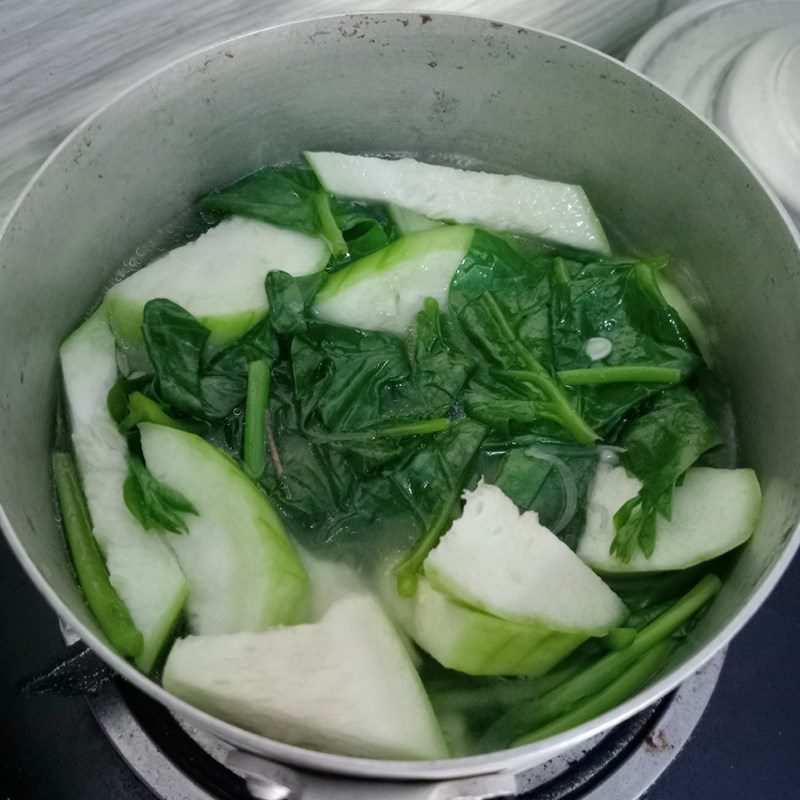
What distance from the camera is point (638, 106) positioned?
42.8 inches

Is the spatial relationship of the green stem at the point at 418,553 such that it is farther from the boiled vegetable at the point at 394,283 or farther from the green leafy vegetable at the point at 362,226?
the green leafy vegetable at the point at 362,226

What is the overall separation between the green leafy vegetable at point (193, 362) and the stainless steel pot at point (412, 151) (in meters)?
0.14

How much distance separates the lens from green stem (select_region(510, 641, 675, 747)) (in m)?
0.86

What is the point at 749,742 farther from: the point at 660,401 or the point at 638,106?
the point at 638,106

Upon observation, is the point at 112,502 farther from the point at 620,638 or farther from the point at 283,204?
the point at 620,638

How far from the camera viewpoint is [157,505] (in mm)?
A: 931

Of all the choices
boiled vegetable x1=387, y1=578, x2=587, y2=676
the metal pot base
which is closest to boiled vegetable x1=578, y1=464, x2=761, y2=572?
boiled vegetable x1=387, y1=578, x2=587, y2=676

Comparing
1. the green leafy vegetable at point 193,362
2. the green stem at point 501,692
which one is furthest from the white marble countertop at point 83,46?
the green stem at point 501,692

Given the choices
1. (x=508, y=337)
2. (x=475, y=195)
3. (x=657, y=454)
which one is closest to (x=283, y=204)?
(x=475, y=195)

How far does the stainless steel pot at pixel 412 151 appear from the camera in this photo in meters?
0.94

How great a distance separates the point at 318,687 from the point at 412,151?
87 cm

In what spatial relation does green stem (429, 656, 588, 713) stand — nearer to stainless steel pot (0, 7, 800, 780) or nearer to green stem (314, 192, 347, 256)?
stainless steel pot (0, 7, 800, 780)

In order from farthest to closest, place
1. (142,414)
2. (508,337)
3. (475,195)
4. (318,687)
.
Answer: (475,195) < (508,337) < (142,414) < (318,687)

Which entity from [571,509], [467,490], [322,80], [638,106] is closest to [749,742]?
[571,509]
